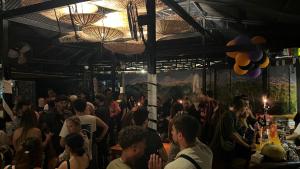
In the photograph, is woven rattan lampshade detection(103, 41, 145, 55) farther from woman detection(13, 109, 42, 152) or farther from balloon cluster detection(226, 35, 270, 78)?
woman detection(13, 109, 42, 152)

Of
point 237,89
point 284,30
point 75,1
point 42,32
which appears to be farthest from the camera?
point 237,89

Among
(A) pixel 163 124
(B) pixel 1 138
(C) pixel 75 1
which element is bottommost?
(A) pixel 163 124

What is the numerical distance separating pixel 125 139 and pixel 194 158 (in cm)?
66

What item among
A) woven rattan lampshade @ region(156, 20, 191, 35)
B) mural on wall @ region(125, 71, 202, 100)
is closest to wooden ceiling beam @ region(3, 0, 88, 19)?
woven rattan lampshade @ region(156, 20, 191, 35)

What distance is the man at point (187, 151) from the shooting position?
250 centimetres

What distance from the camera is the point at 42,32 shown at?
754 centimetres

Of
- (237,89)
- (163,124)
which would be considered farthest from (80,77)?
(237,89)

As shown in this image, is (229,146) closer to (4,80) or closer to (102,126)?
(102,126)

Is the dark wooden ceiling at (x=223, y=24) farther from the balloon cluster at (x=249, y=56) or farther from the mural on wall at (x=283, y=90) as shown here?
the mural on wall at (x=283, y=90)

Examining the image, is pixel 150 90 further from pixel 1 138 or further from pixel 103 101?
pixel 103 101

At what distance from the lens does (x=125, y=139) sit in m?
2.77

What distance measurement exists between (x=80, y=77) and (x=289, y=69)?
8.98 meters

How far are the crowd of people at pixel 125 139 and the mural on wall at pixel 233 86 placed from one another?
4248 millimetres

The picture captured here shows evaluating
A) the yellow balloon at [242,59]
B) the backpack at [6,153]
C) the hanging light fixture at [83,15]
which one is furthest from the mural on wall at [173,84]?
the hanging light fixture at [83,15]
